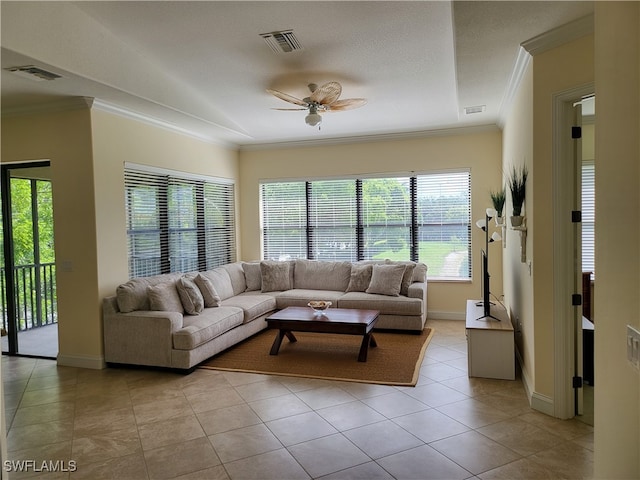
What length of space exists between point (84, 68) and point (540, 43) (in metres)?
3.52

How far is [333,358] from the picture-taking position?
15.1ft

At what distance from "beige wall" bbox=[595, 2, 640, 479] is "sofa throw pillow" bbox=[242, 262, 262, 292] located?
17.8ft

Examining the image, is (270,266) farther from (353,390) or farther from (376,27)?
(376,27)

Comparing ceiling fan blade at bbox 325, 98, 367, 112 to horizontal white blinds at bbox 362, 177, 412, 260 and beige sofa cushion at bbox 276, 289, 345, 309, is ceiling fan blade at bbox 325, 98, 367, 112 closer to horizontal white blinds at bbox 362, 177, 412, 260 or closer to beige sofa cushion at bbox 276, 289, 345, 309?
horizontal white blinds at bbox 362, 177, 412, 260

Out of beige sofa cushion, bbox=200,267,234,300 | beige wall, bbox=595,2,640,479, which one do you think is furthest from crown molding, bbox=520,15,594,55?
beige sofa cushion, bbox=200,267,234,300

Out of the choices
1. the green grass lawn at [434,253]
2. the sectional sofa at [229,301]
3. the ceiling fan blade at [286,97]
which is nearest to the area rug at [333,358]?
the sectional sofa at [229,301]

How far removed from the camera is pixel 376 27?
3.28m

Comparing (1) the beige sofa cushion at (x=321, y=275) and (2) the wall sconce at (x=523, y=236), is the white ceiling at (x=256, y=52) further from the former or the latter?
(1) the beige sofa cushion at (x=321, y=275)

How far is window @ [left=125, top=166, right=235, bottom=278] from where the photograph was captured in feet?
16.5

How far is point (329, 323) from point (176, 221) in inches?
103

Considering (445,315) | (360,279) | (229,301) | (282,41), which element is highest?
(282,41)

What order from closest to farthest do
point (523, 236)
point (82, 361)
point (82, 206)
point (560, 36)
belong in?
point (560, 36) < point (523, 236) < point (82, 206) < point (82, 361)

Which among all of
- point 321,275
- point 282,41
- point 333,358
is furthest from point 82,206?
point 321,275

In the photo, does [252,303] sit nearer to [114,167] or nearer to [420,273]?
[114,167]
